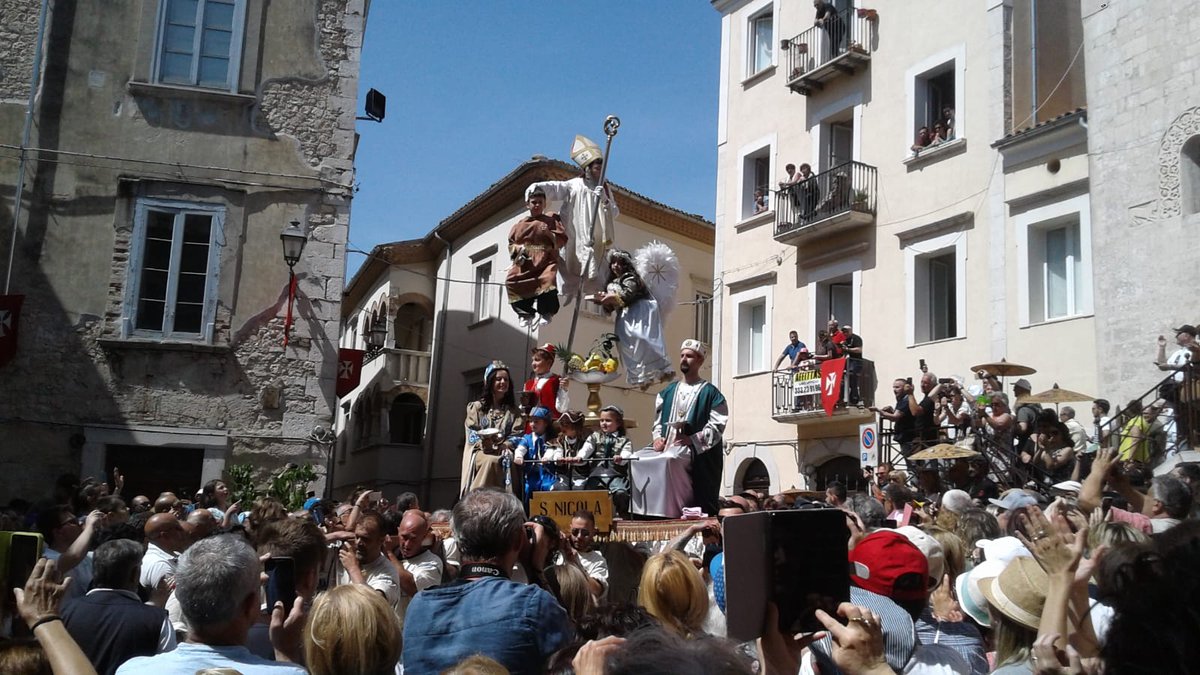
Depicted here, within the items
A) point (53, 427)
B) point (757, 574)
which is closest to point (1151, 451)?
point (757, 574)

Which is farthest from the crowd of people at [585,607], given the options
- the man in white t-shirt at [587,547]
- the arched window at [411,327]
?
the arched window at [411,327]

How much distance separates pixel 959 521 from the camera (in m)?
5.44

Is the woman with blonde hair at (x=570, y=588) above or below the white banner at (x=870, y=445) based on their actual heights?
below

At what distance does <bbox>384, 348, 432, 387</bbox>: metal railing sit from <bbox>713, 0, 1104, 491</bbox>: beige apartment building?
915 cm

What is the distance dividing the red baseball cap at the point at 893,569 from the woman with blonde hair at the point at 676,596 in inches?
30.7

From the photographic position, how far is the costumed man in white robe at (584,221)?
38.5 ft

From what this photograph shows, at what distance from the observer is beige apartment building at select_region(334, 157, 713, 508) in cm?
2445

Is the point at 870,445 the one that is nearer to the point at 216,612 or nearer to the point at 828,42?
the point at 828,42

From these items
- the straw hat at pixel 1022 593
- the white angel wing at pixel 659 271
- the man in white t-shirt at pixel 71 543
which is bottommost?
the man in white t-shirt at pixel 71 543

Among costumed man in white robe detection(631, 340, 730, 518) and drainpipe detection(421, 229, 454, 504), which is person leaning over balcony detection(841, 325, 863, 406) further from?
drainpipe detection(421, 229, 454, 504)

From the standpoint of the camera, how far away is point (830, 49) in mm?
21250

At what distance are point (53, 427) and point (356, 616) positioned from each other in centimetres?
1329

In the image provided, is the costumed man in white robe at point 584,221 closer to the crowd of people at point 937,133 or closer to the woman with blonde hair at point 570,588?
the woman with blonde hair at point 570,588

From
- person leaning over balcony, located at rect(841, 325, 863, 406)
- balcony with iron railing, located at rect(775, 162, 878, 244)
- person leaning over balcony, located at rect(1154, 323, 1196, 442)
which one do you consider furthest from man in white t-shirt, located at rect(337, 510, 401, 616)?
balcony with iron railing, located at rect(775, 162, 878, 244)
